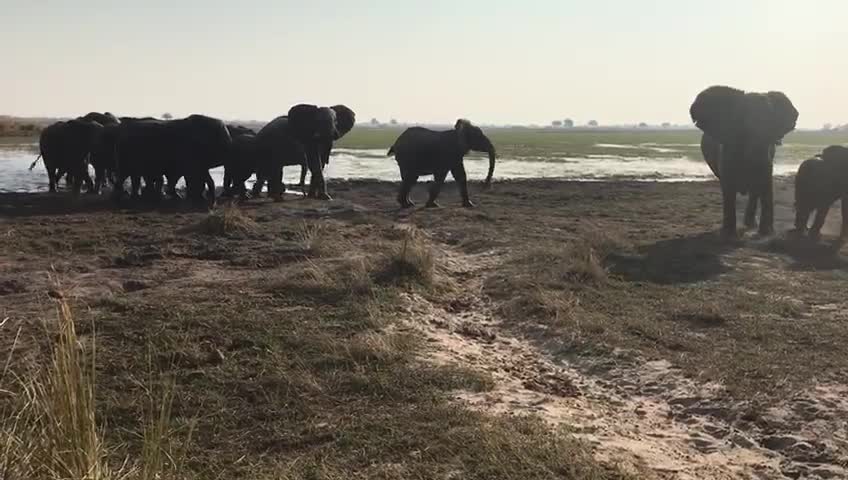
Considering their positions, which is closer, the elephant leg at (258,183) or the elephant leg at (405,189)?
the elephant leg at (405,189)

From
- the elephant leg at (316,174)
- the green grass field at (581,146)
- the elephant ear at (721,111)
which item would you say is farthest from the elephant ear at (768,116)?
the green grass field at (581,146)

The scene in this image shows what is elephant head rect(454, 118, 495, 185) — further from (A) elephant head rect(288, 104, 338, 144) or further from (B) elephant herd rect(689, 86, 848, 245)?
(B) elephant herd rect(689, 86, 848, 245)

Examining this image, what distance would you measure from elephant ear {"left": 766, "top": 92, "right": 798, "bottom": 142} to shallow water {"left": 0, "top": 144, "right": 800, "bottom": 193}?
615 inches

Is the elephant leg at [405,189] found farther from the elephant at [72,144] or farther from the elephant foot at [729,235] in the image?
the elephant at [72,144]

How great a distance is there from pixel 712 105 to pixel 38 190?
1858 cm

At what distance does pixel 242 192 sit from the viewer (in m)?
19.3

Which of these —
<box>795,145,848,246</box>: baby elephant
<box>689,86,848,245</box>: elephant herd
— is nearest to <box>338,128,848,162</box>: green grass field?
<box>689,86,848,245</box>: elephant herd

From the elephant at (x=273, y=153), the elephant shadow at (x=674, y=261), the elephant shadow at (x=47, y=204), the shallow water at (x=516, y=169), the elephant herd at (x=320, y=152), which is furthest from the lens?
the shallow water at (x=516, y=169)

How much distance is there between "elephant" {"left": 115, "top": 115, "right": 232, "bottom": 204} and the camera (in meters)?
17.5

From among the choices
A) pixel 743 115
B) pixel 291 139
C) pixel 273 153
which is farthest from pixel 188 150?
pixel 743 115

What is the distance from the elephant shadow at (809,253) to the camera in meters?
12.0

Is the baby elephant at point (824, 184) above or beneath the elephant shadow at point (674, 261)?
above

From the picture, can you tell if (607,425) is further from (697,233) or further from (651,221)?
(651,221)

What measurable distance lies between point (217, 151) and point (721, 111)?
11.2 meters
